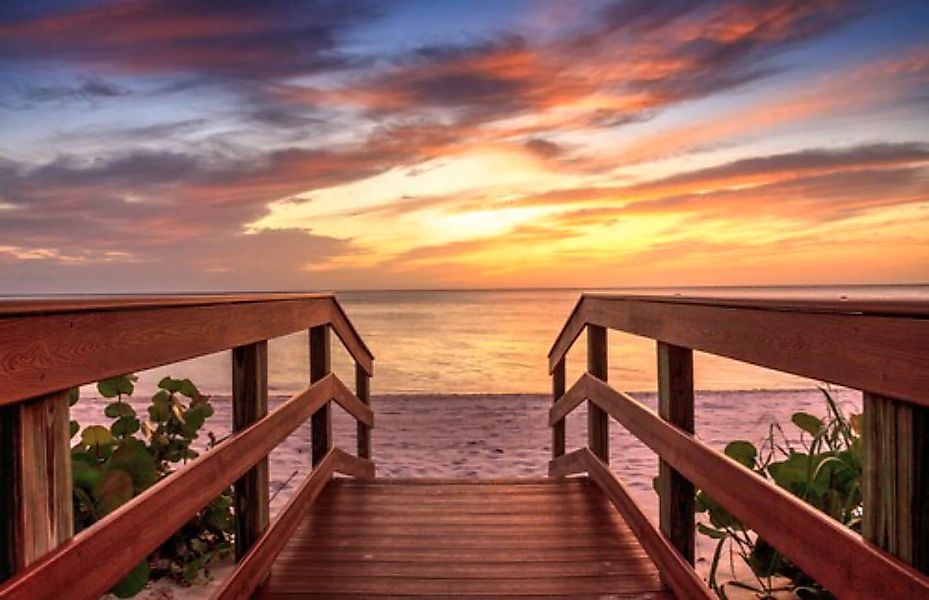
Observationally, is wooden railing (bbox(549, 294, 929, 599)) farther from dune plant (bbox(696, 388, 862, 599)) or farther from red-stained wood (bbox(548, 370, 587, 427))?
red-stained wood (bbox(548, 370, 587, 427))

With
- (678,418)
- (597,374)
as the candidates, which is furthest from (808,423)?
(597,374)

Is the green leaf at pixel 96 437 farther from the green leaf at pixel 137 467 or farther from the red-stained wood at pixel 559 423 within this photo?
the red-stained wood at pixel 559 423

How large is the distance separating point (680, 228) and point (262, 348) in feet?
61.4

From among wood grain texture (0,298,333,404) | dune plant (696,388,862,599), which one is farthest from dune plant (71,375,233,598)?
dune plant (696,388,862,599)

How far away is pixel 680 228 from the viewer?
19.7 meters

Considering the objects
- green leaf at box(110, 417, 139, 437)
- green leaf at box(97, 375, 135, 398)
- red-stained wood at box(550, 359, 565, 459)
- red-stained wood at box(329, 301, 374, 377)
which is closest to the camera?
green leaf at box(110, 417, 139, 437)

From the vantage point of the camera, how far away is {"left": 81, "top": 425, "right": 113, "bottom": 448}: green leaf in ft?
9.67

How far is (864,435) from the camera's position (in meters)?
1.25

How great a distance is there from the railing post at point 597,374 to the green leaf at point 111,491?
2310 millimetres

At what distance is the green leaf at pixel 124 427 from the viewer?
309cm

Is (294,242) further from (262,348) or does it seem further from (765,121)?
(262,348)

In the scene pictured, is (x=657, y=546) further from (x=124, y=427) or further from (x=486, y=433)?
(x=486, y=433)

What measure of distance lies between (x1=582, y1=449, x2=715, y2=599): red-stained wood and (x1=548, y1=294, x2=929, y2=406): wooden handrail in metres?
0.76

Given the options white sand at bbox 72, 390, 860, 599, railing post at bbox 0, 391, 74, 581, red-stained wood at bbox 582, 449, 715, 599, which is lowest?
white sand at bbox 72, 390, 860, 599
